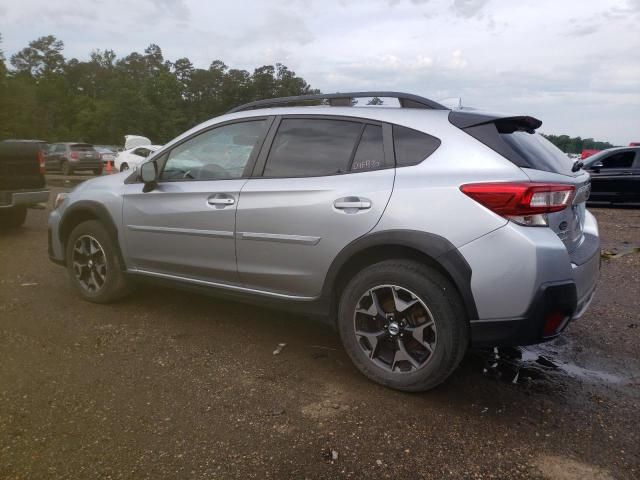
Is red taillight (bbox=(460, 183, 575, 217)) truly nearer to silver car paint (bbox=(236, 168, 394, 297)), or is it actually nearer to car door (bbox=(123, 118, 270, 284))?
silver car paint (bbox=(236, 168, 394, 297))

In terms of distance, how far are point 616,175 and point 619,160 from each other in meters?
0.36

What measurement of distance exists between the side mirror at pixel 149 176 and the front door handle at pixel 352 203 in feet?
5.53

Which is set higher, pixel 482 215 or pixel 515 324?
pixel 482 215

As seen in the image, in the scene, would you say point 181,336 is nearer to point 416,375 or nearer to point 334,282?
point 334,282

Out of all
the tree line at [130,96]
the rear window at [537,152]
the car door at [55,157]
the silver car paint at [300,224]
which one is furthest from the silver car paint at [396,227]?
the tree line at [130,96]

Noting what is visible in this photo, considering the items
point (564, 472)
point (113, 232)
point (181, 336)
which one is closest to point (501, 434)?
point (564, 472)

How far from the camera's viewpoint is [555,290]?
2756 mm

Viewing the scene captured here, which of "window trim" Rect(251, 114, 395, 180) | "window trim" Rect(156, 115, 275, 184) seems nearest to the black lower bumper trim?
"window trim" Rect(251, 114, 395, 180)

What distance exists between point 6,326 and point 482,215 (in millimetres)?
3637

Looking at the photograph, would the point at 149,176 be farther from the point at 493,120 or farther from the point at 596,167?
the point at 596,167

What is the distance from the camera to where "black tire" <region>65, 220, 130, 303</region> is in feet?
14.8

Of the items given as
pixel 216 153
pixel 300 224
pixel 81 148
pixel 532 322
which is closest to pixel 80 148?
pixel 81 148

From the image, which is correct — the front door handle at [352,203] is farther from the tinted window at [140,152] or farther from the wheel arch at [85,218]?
the tinted window at [140,152]

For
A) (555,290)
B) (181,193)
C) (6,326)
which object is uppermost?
(181,193)
